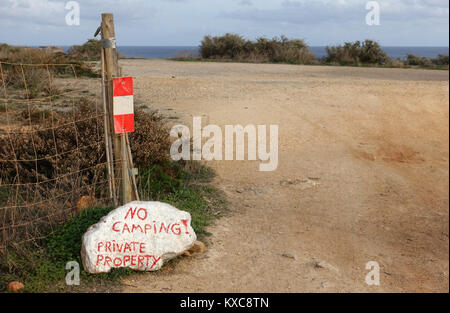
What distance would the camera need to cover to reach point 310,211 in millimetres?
6148

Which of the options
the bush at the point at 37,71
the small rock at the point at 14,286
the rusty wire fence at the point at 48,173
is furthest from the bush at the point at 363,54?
the small rock at the point at 14,286

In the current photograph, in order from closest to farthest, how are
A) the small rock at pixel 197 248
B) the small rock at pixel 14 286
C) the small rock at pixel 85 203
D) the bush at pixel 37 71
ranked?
the small rock at pixel 14 286 → the small rock at pixel 197 248 → the small rock at pixel 85 203 → the bush at pixel 37 71

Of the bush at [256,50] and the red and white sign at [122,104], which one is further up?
the bush at [256,50]

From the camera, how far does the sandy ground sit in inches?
147

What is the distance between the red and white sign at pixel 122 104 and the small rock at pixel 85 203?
3.25 feet

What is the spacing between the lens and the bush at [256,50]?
875 inches

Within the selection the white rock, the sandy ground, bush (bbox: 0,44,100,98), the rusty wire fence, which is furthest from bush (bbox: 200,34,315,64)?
the white rock

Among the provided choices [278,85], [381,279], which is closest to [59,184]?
[381,279]

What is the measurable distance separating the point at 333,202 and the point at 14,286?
156 inches

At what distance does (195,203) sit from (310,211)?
1491 millimetres

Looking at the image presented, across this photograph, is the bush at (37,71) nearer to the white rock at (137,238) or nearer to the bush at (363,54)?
the white rock at (137,238)

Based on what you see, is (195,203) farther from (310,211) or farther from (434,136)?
(434,136)

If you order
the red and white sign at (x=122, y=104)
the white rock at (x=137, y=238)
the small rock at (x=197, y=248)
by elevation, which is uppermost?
the red and white sign at (x=122, y=104)

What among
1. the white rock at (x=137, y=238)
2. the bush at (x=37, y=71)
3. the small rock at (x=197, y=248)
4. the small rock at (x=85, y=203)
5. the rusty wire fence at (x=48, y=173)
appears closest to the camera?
the white rock at (x=137, y=238)
